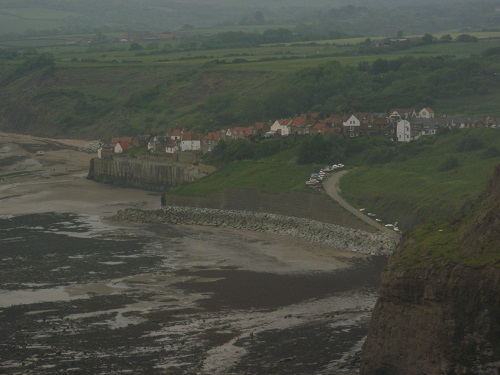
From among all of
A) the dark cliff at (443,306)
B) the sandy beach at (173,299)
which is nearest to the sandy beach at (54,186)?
the sandy beach at (173,299)

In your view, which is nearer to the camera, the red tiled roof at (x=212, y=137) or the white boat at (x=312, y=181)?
the white boat at (x=312, y=181)

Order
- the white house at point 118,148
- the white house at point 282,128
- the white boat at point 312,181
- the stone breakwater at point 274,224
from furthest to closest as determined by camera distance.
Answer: the white house at point 118,148, the white house at point 282,128, the white boat at point 312,181, the stone breakwater at point 274,224

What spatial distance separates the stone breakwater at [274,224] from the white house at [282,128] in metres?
28.0

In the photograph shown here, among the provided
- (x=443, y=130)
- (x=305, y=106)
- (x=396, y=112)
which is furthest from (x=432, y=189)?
(x=305, y=106)

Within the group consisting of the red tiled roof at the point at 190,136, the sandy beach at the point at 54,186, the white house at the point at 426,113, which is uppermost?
the white house at the point at 426,113

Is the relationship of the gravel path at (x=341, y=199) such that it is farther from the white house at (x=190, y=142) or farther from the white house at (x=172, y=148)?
the white house at (x=190, y=142)

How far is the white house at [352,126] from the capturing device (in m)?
113

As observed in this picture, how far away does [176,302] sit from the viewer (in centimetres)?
6175

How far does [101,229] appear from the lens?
8669 cm

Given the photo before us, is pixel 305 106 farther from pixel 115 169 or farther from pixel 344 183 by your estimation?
pixel 344 183

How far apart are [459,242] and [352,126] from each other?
225 ft

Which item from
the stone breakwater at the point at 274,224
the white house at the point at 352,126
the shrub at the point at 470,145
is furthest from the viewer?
the white house at the point at 352,126

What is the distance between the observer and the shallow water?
5109 centimetres

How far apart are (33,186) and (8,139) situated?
4768 cm
